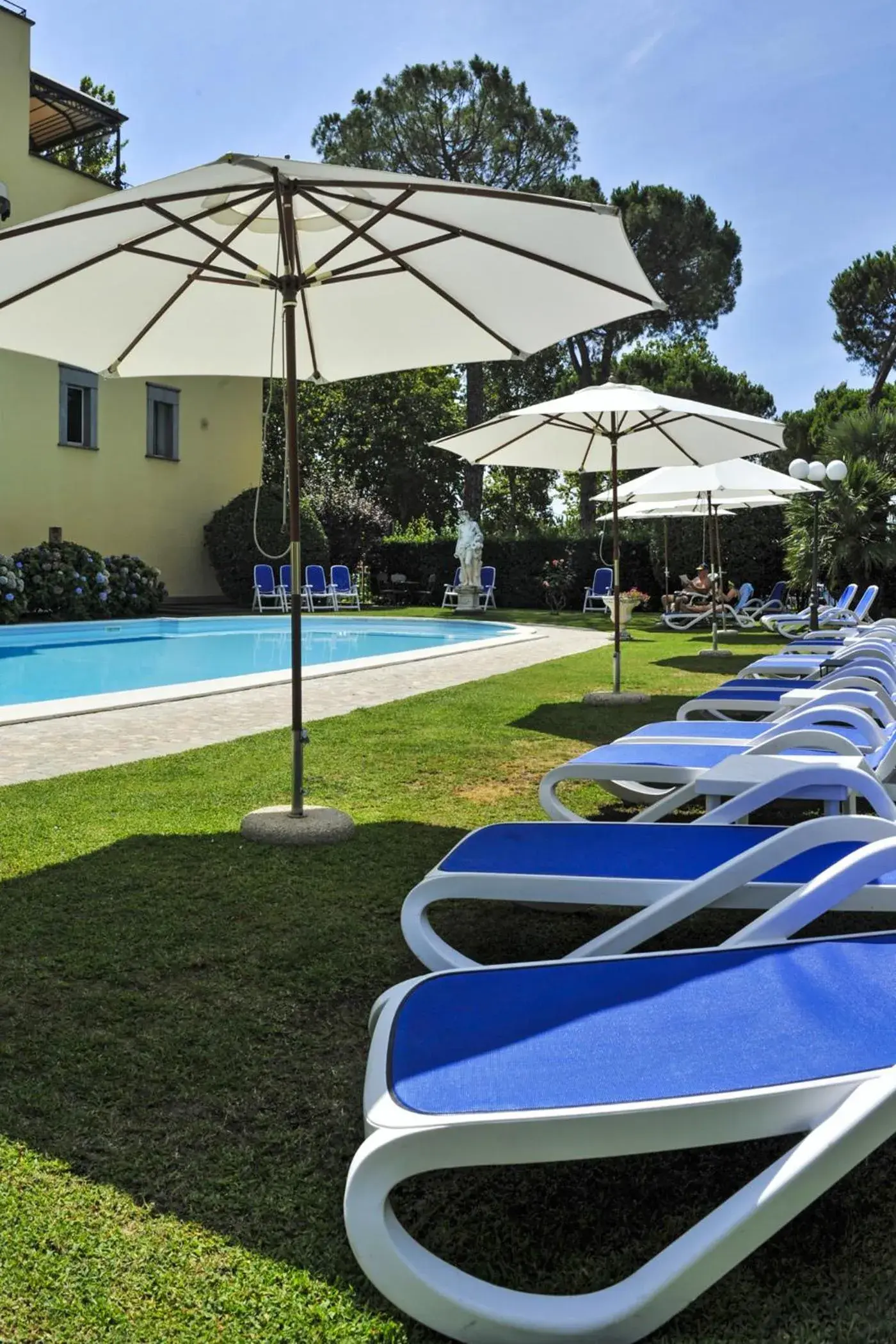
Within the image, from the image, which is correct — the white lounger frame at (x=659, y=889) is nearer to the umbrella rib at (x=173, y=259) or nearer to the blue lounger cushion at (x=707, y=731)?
the blue lounger cushion at (x=707, y=731)

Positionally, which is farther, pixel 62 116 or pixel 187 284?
pixel 62 116

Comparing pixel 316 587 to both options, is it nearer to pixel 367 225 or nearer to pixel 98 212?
pixel 367 225

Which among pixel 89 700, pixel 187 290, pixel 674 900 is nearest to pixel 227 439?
pixel 89 700

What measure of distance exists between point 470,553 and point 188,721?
16640 mm

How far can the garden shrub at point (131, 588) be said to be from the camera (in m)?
19.1

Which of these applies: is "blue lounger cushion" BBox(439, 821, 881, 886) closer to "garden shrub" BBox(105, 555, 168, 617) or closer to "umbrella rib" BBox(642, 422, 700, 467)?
"umbrella rib" BBox(642, 422, 700, 467)

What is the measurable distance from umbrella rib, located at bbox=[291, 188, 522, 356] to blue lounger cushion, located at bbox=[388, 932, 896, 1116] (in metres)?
3.18

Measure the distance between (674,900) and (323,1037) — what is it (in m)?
0.93

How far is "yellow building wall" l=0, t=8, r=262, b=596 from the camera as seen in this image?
62.7 ft

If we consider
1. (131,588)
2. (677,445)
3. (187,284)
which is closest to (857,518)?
(677,445)

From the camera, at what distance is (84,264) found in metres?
4.52

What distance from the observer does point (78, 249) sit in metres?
4.26

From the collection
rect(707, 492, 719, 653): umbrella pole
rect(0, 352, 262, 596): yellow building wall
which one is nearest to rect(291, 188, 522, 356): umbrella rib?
rect(707, 492, 719, 653): umbrella pole

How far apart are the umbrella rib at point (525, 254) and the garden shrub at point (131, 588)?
50.5ft
